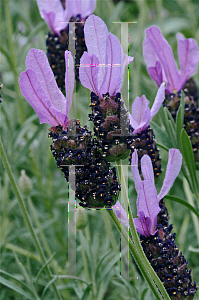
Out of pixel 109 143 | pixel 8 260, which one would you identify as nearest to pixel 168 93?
pixel 109 143

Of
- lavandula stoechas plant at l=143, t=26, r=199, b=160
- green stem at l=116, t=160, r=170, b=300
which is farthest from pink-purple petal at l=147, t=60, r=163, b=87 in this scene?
green stem at l=116, t=160, r=170, b=300

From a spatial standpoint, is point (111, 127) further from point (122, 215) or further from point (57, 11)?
point (57, 11)

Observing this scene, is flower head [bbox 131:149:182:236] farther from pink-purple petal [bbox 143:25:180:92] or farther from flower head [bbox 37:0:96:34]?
flower head [bbox 37:0:96:34]

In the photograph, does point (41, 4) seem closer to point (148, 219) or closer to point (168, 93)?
point (168, 93)

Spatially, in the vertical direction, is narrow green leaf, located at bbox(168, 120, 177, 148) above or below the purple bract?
above

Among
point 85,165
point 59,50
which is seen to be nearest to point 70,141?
point 85,165

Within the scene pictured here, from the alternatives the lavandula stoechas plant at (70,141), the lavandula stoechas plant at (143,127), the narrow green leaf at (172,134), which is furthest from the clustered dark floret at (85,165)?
the narrow green leaf at (172,134)
